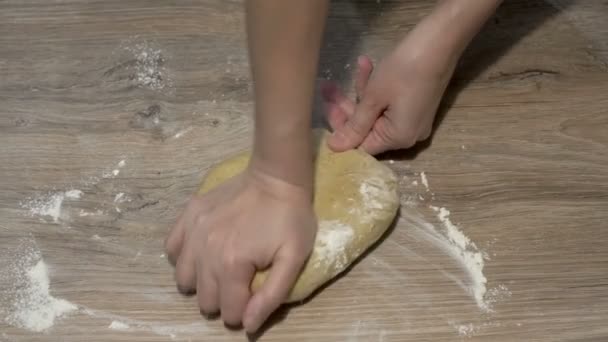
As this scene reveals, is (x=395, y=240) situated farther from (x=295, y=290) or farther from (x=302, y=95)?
(x=302, y=95)

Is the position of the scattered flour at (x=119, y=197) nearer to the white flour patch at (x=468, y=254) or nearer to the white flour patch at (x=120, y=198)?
the white flour patch at (x=120, y=198)

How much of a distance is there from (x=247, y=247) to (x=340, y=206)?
135 mm

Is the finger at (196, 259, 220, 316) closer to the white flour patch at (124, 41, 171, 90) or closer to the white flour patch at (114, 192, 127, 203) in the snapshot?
the white flour patch at (114, 192, 127, 203)

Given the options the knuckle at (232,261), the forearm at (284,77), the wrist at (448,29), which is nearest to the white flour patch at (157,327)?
the knuckle at (232,261)

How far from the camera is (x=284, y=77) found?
65 centimetres

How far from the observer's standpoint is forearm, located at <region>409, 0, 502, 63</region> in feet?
2.86

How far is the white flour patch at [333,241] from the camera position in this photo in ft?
2.52

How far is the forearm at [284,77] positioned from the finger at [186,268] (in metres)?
0.13

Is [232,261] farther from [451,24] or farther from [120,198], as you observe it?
[451,24]

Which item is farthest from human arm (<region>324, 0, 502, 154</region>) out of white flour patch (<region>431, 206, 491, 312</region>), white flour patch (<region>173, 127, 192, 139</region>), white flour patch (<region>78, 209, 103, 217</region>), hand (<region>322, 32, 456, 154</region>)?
white flour patch (<region>78, 209, 103, 217</region>)

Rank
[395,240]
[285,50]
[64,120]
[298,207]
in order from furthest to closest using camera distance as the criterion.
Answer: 1. [64,120]
2. [395,240]
3. [298,207]
4. [285,50]

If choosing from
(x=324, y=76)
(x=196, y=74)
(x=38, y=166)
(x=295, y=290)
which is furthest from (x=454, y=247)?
(x=38, y=166)

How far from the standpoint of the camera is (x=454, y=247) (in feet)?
2.77

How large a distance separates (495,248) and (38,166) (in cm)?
63
